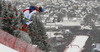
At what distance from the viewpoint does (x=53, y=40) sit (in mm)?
36031

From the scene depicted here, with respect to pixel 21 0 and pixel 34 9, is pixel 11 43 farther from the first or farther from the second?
pixel 21 0

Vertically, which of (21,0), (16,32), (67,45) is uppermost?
(16,32)

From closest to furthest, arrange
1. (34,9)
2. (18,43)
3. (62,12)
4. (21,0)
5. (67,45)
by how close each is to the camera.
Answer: (18,43), (34,9), (67,45), (62,12), (21,0)

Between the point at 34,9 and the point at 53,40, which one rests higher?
the point at 34,9

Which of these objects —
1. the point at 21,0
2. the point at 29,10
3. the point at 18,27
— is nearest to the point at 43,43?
the point at 18,27

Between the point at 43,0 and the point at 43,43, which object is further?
the point at 43,0

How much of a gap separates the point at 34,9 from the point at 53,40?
27032mm

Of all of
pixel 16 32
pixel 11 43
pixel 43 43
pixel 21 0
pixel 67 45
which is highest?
pixel 11 43

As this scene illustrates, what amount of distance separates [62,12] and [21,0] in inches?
1306

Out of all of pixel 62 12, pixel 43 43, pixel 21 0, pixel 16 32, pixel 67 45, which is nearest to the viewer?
pixel 16 32

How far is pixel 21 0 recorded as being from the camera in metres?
102

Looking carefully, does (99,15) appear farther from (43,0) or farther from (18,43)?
(18,43)

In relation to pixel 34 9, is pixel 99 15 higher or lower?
lower

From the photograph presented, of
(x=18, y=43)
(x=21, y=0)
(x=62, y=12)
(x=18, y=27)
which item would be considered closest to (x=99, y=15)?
(x=62, y=12)
